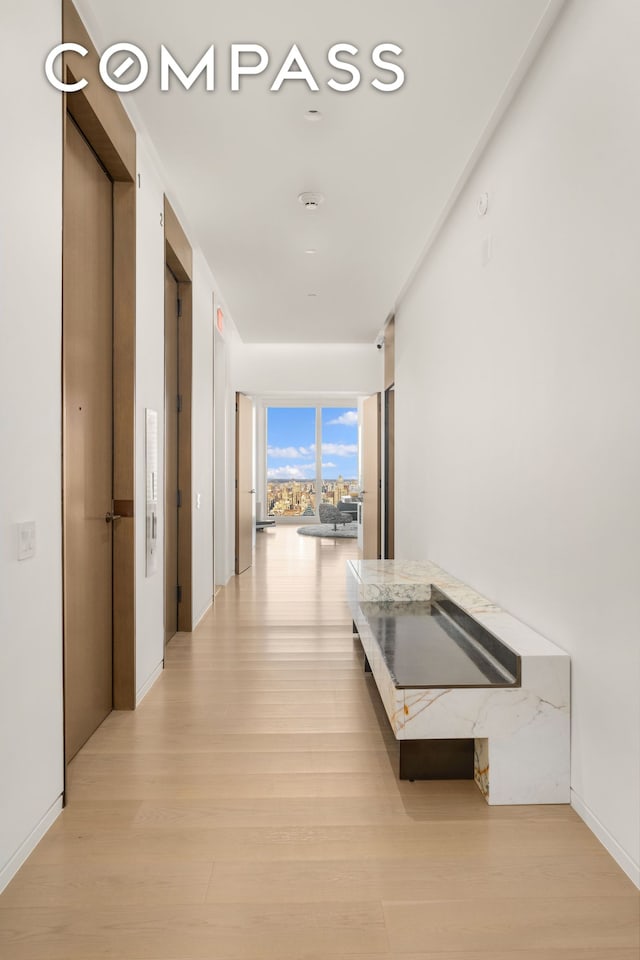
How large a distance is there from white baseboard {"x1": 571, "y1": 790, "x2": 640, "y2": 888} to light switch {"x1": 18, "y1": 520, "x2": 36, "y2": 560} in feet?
6.52

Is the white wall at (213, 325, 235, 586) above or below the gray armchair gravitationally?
above

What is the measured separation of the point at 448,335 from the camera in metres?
4.04

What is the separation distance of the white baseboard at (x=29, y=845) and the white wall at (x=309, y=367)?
5928mm

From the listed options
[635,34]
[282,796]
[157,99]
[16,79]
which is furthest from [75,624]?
[635,34]

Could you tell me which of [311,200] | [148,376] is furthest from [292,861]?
[311,200]

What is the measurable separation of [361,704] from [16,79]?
2890 mm

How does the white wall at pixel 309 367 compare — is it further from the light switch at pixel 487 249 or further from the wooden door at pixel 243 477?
the light switch at pixel 487 249

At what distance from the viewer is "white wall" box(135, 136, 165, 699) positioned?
10.3 ft

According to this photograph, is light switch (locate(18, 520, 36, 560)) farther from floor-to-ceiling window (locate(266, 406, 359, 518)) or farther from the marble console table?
floor-to-ceiling window (locate(266, 406, 359, 518))

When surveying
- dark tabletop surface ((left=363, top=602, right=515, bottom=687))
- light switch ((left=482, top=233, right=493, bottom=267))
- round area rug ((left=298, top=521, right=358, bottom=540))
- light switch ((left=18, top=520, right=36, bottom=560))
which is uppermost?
light switch ((left=482, top=233, right=493, bottom=267))

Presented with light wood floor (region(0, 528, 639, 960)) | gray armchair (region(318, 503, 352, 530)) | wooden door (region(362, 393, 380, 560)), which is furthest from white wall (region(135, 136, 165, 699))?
gray armchair (region(318, 503, 352, 530))

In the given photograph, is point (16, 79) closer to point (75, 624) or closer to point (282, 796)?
point (75, 624)

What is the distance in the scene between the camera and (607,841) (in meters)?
1.90

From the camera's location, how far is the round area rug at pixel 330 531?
35.6ft
